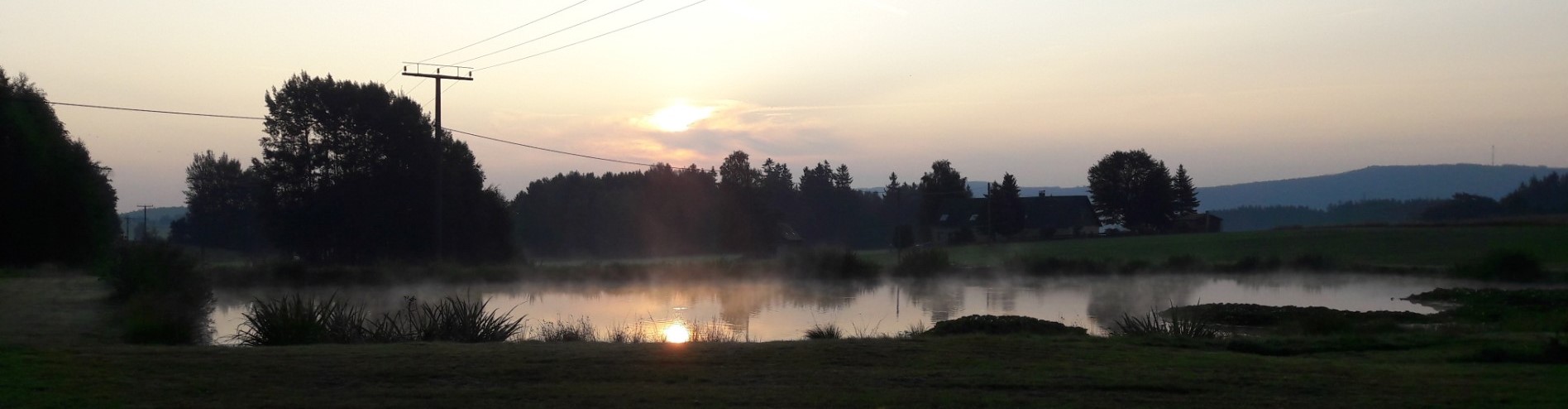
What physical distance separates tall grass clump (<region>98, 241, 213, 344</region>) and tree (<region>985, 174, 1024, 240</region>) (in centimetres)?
5992

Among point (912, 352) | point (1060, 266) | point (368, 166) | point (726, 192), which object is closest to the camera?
point (912, 352)

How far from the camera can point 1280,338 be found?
12.9 meters

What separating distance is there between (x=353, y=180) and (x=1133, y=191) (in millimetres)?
57714

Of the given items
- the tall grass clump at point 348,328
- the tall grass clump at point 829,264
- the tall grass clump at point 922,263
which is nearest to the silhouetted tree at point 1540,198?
the tall grass clump at point 922,263

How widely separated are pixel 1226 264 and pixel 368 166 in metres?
36.0

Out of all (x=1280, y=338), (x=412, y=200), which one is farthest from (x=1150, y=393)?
→ (x=412, y=200)

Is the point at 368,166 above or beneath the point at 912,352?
above

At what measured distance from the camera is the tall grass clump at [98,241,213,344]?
13.4 meters

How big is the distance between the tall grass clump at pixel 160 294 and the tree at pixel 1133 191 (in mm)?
70871

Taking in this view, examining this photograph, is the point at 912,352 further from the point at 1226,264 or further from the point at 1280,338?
the point at 1226,264

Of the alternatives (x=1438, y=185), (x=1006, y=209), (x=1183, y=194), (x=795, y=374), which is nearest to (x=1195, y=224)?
(x=1183, y=194)

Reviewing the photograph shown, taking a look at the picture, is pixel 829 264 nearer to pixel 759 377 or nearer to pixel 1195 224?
pixel 759 377

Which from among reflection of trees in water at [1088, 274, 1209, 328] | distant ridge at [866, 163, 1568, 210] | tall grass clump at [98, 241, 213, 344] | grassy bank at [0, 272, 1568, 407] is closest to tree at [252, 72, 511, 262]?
tall grass clump at [98, 241, 213, 344]

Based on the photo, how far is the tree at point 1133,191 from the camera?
8275 centimetres
